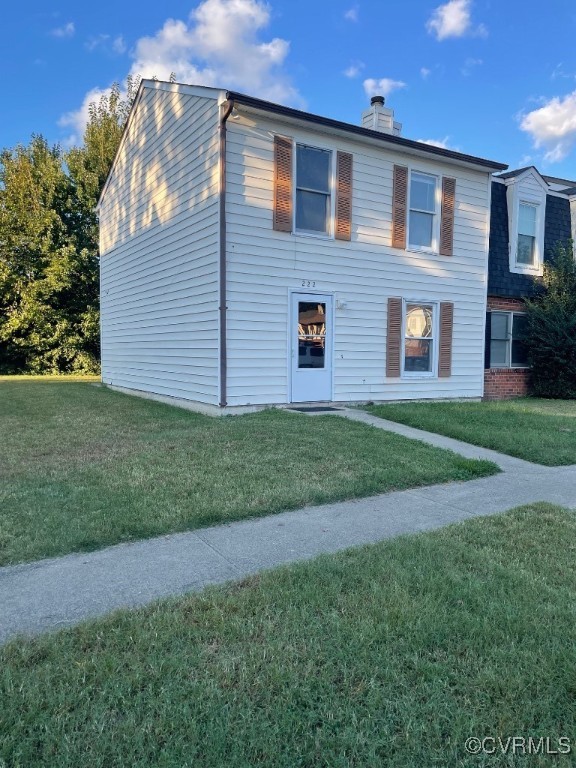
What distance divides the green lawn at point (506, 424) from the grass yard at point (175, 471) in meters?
1.12

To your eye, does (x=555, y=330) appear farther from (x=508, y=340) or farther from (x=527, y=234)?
(x=527, y=234)

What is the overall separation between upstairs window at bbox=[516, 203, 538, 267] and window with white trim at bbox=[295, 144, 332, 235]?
6070mm

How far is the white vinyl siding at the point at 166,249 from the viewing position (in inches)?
367

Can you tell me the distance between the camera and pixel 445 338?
450 inches

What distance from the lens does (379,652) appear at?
2275 mm

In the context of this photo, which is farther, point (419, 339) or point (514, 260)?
point (514, 260)

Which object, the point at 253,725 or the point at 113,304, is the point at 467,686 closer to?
the point at 253,725

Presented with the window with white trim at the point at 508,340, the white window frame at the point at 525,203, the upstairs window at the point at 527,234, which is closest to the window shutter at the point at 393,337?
the window with white trim at the point at 508,340

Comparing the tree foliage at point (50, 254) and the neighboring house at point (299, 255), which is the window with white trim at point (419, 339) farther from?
the tree foliage at point (50, 254)

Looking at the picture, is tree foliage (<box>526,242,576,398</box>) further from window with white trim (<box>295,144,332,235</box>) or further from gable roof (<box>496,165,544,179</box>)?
window with white trim (<box>295,144,332,235</box>)

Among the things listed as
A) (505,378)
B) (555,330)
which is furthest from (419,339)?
(555,330)

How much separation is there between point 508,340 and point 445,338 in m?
2.75

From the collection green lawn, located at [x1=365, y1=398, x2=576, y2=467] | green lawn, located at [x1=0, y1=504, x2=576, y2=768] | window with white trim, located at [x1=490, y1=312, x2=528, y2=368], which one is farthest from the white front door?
green lawn, located at [x1=0, y1=504, x2=576, y2=768]

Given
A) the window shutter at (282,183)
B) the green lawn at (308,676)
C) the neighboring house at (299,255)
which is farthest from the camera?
the window shutter at (282,183)
